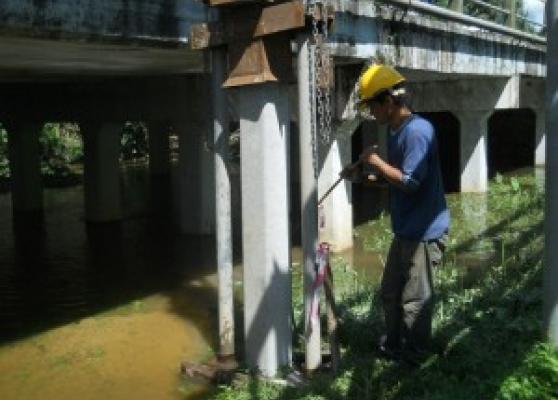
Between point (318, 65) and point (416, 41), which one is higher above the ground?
point (416, 41)

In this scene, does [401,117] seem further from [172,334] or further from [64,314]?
[64,314]

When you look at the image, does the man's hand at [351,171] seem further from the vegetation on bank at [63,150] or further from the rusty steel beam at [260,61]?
the vegetation on bank at [63,150]

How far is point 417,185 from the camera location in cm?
488

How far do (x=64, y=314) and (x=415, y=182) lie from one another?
18.7ft

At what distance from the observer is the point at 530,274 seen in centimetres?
779

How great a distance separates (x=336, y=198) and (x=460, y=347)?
612cm

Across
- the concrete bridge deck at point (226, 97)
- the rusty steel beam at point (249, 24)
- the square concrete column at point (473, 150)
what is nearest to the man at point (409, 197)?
the concrete bridge deck at point (226, 97)

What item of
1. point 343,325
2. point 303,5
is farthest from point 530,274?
point 303,5

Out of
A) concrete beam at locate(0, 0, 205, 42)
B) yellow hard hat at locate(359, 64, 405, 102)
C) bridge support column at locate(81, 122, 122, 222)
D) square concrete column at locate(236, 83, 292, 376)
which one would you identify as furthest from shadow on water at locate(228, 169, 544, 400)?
bridge support column at locate(81, 122, 122, 222)

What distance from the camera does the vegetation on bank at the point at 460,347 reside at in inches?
183

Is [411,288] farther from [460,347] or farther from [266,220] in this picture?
[266,220]

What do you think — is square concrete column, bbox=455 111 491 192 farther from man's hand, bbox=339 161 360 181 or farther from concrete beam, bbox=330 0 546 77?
man's hand, bbox=339 161 360 181

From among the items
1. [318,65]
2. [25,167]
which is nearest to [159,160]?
[25,167]

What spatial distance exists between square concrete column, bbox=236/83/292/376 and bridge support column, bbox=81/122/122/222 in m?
9.55
